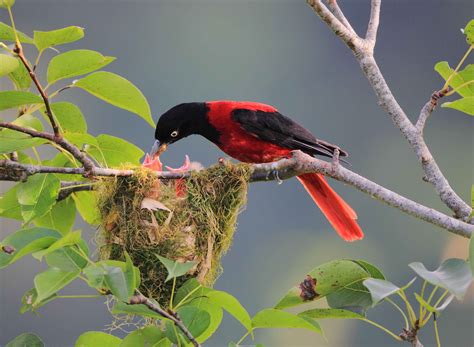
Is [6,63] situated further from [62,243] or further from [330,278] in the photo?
[330,278]

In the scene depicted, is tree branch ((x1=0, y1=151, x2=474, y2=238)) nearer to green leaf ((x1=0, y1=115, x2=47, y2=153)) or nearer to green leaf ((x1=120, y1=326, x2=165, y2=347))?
green leaf ((x1=0, y1=115, x2=47, y2=153))

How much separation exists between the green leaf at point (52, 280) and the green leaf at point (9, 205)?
102 cm

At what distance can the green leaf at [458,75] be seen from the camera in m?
2.65

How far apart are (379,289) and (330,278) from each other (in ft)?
1.10

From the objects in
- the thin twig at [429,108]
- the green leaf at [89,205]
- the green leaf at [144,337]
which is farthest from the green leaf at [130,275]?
the thin twig at [429,108]

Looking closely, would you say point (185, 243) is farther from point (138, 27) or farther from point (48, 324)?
point (138, 27)

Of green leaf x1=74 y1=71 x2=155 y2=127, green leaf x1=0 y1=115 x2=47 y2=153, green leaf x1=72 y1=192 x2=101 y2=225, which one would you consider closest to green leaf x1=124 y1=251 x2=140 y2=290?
green leaf x1=0 y1=115 x2=47 y2=153

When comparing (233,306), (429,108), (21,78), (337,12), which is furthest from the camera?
(337,12)

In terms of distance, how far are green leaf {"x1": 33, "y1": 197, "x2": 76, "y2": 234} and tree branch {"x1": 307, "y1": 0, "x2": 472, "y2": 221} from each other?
1.12 meters

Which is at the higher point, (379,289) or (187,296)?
(379,289)

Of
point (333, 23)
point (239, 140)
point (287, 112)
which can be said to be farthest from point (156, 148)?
point (287, 112)

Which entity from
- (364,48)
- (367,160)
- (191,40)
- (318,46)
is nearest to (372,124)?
(367,160)

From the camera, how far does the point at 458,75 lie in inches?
106

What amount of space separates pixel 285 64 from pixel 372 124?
2729 mm
